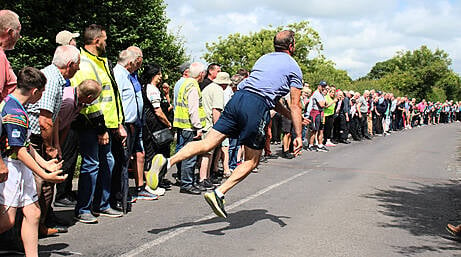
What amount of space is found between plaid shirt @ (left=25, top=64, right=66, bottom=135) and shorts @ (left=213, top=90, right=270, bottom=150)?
180 centimetres

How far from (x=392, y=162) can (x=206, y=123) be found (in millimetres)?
6525

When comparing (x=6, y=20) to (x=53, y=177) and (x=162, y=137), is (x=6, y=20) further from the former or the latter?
(x=162, y=137)

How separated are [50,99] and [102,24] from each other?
15.4 metres

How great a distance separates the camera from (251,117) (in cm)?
593

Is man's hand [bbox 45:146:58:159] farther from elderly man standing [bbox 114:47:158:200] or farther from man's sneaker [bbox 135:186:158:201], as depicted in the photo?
man's sneaker [bbox 135:186:158:201]

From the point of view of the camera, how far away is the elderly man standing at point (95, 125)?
627 cm

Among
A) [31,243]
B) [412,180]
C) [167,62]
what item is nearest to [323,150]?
[412,180]

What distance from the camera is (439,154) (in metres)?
16.8

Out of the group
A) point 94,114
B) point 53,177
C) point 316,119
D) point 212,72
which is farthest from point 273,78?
point 316,119

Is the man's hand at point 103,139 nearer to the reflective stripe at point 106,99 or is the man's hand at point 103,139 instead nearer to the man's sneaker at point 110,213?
the reflective stripe at point 106,99

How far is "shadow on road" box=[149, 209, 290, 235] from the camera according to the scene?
19.8ft

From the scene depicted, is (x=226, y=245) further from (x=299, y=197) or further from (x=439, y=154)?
(x=439, y=154)

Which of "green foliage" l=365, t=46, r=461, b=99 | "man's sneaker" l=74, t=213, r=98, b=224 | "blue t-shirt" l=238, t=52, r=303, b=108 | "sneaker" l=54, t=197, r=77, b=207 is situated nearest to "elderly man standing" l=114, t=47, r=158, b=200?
"man's sneaker" l=74, t=213, r=98, b=224

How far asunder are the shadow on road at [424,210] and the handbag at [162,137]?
3.53m
